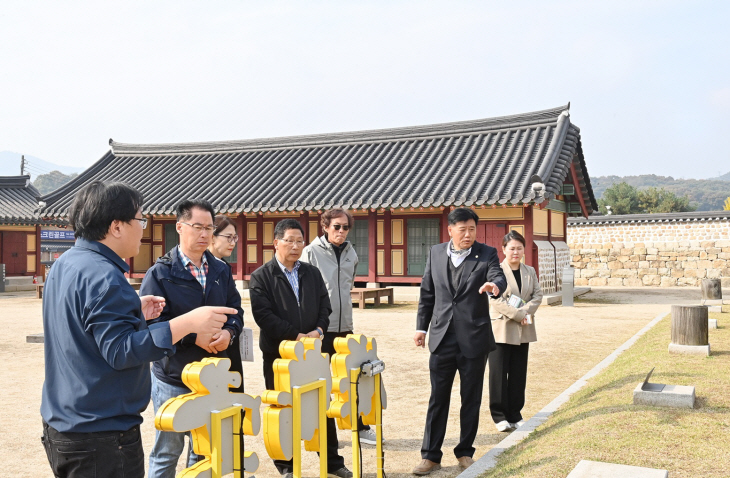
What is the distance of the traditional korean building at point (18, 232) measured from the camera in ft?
78.3

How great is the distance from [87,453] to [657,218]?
976 inches

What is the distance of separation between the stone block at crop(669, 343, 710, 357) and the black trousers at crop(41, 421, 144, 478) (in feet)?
22.3

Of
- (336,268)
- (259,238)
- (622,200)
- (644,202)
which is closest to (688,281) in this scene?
(259,238)

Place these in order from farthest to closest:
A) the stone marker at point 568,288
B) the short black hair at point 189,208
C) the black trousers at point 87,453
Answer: the stone marker at point 568,288 < the short black hair at point 189,208 < the black trousers at point 87,453

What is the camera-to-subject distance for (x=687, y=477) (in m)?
3.41

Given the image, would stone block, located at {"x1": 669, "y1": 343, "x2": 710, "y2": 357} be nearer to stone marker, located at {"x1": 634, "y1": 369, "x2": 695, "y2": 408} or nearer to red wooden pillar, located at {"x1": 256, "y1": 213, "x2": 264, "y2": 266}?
stone marker, located at {"x1": 634, "y1": 369, "x2": 695, "y2": 408}

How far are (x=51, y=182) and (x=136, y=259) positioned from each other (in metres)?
113

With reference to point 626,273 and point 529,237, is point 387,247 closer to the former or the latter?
point 529,237

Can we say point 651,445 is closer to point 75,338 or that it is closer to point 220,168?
point 75,338

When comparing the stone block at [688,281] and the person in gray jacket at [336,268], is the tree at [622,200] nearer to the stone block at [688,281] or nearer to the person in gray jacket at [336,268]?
the stone block at [688,281]

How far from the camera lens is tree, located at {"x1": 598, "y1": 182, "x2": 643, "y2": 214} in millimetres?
47906

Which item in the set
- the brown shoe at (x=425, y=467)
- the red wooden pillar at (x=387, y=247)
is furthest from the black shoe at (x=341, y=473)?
the red wooden pillar at (x=387, y=247)

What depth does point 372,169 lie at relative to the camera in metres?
18.5

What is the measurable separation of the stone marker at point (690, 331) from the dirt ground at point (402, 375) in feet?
3.56
